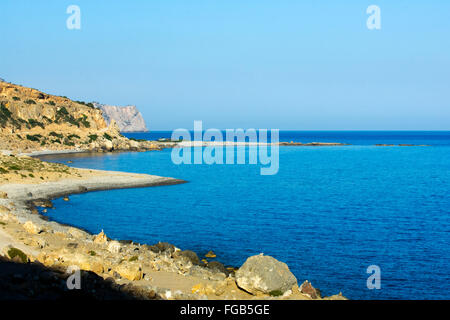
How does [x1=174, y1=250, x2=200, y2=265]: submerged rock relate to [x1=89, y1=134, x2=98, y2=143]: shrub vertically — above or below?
below

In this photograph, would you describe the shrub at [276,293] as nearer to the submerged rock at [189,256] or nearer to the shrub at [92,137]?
the submerged rock at [189,256]

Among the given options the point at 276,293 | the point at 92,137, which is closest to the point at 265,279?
the point at 276,293

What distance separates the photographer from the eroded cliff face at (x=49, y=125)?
114 metres

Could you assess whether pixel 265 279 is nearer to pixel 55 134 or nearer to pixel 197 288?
pixel 197 288

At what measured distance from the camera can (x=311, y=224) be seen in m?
36.1

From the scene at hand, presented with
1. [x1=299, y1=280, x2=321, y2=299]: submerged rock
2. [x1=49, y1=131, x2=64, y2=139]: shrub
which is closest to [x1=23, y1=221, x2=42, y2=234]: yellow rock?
[x1=299, y1=280, x2=321, y2=299]: submerged rock

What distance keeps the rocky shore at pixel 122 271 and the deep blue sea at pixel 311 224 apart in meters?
3.54

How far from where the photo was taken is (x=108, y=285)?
17844 mm

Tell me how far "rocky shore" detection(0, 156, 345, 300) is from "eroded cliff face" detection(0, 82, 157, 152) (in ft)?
278

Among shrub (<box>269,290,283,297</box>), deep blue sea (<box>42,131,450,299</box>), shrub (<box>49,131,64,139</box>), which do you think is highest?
shrub (<box>49,131,64,139</box>)

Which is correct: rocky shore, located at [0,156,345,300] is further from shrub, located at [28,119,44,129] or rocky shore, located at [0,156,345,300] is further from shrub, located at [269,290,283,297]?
shrub, located at [28,119,44,129]

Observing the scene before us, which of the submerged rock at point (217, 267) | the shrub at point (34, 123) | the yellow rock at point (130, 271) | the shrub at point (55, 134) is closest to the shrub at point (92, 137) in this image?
the shrub at point (55, 134)

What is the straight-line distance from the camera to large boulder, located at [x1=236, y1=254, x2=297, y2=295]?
1856cm
